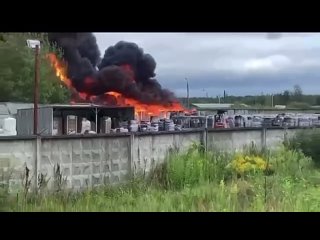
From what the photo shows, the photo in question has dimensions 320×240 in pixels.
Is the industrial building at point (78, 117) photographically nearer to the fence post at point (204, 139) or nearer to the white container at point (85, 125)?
the white container at point (85, 125)

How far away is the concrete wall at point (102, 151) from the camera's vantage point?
4867 millimetres

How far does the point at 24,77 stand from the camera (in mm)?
6551

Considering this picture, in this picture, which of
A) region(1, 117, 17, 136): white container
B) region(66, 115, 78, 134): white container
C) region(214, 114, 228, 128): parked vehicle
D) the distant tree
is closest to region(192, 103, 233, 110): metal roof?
region(214, 114, 228, 128): parked vehicle

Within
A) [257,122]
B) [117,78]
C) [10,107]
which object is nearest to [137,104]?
[117,78]

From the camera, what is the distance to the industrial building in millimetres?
5379

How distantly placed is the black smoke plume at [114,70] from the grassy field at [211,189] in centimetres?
90

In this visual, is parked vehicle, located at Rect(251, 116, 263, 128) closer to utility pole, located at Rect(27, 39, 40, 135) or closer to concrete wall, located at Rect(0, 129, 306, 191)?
concrete wall, located at Rect(0, 129, 306, 191)

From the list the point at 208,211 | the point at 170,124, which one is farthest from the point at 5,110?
the point at 208,211

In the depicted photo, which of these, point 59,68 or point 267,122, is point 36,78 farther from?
point 267,122

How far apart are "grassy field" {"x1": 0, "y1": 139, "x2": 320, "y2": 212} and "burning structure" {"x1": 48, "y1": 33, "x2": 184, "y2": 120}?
2.42 feet

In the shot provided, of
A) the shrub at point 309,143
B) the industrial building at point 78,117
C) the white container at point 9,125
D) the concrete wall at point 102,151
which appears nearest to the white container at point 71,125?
the industrial building at point 78,117
